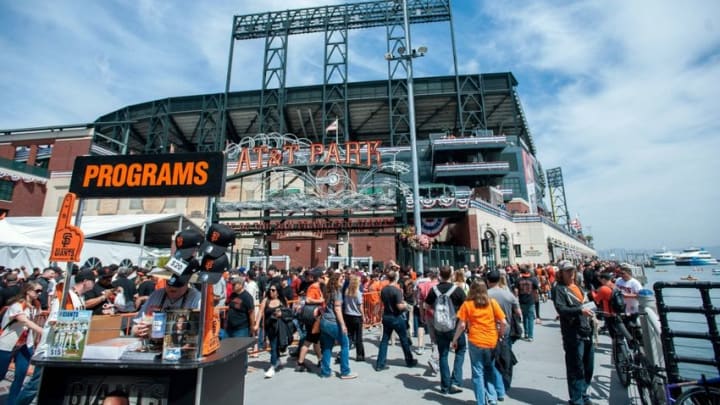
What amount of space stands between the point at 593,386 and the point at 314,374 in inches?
190

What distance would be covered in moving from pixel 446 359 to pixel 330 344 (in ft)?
6.91

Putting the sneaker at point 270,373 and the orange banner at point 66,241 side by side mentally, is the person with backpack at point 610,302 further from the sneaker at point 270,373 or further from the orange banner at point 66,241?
the orange banner at point 66,241

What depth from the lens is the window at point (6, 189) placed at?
32.5 meters

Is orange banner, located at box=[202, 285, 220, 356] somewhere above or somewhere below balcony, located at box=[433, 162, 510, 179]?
below

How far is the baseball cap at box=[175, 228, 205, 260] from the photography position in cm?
340

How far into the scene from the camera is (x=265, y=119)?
52.0 meters

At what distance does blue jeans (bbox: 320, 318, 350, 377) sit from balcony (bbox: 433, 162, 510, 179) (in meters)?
44.0

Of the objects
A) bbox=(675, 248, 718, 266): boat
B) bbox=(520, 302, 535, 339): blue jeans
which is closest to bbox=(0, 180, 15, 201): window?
bbox=(520, 302, 535, 339): blue jeans

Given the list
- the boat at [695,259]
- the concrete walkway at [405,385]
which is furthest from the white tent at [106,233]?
the boat at [695,259]

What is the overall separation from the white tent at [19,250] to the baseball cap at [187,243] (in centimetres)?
1951

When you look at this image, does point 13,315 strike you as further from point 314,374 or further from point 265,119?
point 265,119

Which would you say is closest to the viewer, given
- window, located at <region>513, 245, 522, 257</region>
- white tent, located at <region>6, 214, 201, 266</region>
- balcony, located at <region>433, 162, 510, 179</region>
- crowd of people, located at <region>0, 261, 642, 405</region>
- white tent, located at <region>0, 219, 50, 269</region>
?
crowd of people, located at <region>0, 261, 642, 405</region>

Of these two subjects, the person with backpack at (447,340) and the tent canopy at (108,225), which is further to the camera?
the tent canopy at (108,225)

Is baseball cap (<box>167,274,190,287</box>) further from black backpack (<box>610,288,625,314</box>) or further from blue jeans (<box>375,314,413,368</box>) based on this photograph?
black backpack (<box>610,288,625,314</box>)
